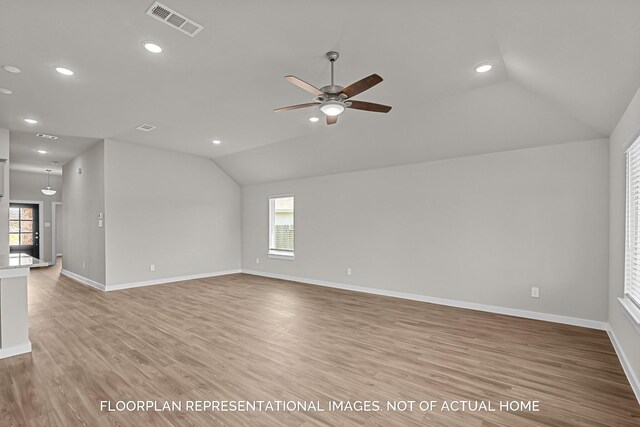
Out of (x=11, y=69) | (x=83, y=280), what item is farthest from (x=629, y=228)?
(x=83, y=280)

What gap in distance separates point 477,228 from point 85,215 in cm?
764

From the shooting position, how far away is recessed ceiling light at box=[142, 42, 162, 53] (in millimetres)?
2744

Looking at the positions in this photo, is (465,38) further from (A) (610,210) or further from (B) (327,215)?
(B) (327,215)

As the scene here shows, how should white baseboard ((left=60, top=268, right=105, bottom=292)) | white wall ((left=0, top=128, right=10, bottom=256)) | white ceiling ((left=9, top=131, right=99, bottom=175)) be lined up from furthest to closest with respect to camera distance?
1. white baseboard ((left=60, top=268, right=105, bottom=292))
2. white ceiling ((left=9, top=131, right=99, bottom=175))
3. white wall ((left=0, top=128, right=10, bottom=256))

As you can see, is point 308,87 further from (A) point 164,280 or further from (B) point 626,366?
(A) point 164,280

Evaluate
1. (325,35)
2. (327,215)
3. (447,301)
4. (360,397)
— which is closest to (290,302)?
(327,215)

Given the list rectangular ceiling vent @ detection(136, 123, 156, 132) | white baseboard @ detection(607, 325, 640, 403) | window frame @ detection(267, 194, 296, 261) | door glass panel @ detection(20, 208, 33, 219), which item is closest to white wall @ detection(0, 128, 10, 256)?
rectangular ceiling vent @ detection(136, 123, 156, 132)

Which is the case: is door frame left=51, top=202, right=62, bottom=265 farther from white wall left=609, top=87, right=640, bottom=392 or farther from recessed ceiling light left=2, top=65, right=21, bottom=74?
white wall left=609, top=87, right=640, bottom=392

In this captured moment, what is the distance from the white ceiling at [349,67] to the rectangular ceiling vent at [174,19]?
0.06 m

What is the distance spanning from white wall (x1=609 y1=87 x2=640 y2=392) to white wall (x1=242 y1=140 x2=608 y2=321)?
295 mm

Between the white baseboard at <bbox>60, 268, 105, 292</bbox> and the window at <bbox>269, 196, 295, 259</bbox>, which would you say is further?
the window at <bbox>269, 196, 295, 259</bbox>

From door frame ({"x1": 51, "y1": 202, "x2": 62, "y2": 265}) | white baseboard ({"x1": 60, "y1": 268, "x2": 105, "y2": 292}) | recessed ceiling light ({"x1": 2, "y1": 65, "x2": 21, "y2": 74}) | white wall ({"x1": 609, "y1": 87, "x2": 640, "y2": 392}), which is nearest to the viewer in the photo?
white wall ({"x1": 609, "y1": 87, "x2": 640, "y2": 392})

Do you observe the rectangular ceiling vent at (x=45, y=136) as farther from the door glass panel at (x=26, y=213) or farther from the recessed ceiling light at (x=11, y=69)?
the door glass panel at (x=26, y=213)

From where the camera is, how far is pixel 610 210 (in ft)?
12.0
